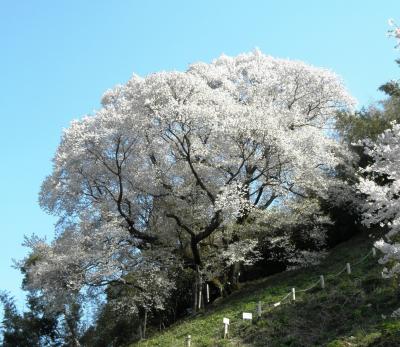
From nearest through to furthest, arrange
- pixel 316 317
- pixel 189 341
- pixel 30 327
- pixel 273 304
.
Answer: pixel 316 317 < pixel 189 341 < pixel 273 304 < pixel 30 327

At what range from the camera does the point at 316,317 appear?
56.7 ft

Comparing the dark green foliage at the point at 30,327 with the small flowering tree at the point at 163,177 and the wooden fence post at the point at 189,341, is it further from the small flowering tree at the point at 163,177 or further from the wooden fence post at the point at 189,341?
the wooden fence post at the point at 189,341

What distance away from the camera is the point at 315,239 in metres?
26.9

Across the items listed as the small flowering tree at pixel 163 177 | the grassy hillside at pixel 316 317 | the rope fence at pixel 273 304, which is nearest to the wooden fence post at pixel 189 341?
the rope fence at pixel 273 304

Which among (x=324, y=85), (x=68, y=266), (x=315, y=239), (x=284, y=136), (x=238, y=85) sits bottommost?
(x=315, y=239)

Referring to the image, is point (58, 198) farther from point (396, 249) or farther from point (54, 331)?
point (396, 249)

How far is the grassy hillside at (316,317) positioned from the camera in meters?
15.2

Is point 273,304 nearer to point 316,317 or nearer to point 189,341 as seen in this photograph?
point 316,317

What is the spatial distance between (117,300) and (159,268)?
8.45ft

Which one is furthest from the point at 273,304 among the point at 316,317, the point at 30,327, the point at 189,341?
the point at 30,327

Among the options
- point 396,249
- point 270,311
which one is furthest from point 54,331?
point 396,249

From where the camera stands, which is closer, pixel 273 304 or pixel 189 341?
pixel 189 341

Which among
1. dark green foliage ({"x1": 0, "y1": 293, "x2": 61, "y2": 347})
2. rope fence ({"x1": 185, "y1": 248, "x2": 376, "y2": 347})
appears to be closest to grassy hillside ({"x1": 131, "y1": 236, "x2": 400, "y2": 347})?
rope fence ({"x1": 185, "y1": 248, "x2": 376, "y2": 347})

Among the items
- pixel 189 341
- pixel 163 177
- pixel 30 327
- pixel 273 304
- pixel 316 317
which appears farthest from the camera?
pixel 30 327
